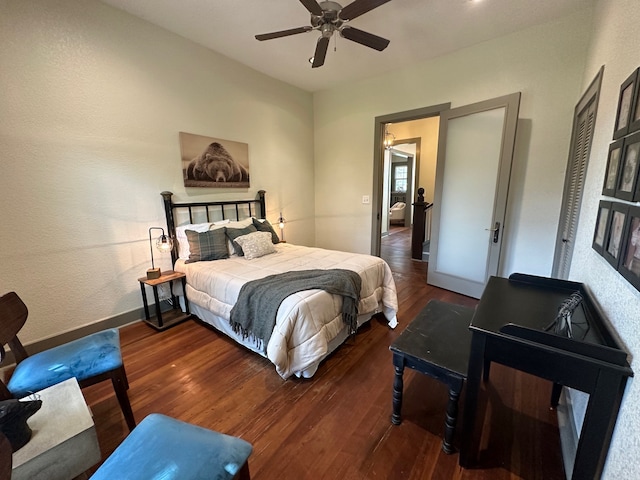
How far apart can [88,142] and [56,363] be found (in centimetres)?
184

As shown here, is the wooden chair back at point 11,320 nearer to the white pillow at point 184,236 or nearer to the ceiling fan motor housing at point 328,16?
the white pillow at point 184,236

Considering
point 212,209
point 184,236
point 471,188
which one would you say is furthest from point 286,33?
point 471,188

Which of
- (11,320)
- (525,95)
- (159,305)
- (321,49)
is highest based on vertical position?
(321,49)

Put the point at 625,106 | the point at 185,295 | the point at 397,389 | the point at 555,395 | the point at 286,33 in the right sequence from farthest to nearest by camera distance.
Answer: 1. the point at 185,295
2. the point at 286,33
3. the point at 555,395
4. the point at 397,389
5. the point at 625,106

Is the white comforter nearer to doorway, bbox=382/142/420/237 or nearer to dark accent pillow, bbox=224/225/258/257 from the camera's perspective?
dark accent pillow, bbox=224/225/258/257

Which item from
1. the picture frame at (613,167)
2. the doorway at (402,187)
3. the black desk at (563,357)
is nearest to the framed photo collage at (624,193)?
the picture frame at (613,167)

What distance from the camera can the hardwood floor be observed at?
53.1 inches

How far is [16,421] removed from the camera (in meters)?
0.95

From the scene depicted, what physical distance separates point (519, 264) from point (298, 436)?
294 cm

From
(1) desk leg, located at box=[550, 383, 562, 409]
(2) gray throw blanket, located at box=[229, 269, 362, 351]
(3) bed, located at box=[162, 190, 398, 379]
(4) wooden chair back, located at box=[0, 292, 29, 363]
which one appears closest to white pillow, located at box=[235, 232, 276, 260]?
(3) bed, located at box=[162, 190, 398, 379]

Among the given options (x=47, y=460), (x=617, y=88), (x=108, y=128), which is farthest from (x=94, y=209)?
(x=617, y=88)

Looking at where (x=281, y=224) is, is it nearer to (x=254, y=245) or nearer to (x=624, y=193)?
(x=254, y=245)

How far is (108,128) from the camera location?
7.93 feet

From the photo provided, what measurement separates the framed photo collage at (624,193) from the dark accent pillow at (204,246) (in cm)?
291
